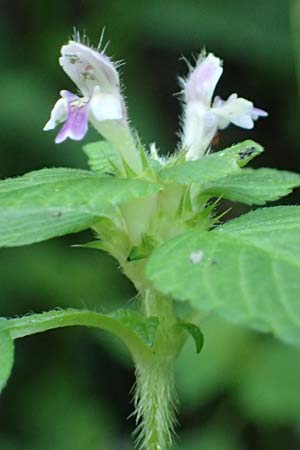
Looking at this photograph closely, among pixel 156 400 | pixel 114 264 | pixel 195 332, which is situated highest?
pixel 195 332

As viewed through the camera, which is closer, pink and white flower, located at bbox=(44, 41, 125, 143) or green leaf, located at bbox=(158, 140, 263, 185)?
green leaf, located at bbox=(158, 140, 263, 185)

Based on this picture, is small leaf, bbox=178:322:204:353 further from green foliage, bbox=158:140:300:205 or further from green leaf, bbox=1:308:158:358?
green foliage, bbox=158:140:300:205

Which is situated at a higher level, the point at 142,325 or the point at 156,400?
the point at 142,325

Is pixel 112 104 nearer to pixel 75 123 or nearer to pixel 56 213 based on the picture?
pixel 75 123

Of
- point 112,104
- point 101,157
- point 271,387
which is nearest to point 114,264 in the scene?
point 271,387

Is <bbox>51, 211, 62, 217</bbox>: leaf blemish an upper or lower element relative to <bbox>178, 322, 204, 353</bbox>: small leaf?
upper

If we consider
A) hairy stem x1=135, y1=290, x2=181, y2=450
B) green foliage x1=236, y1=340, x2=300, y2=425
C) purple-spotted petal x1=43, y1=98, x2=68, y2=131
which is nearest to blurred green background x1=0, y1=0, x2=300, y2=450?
green foliage x1=236, y1=340, x2=300, y2=425
